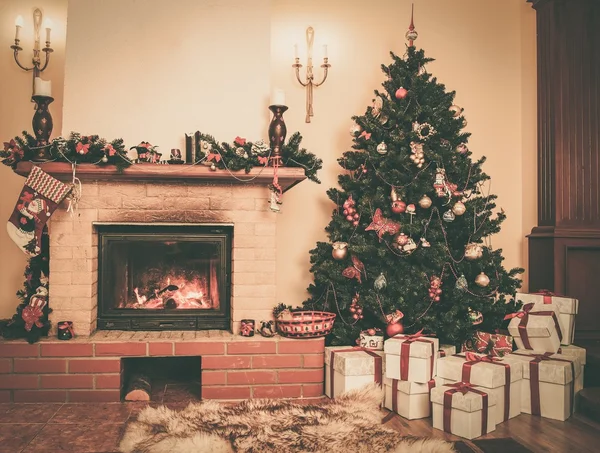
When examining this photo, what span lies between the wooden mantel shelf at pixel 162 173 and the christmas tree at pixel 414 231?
1.49ft

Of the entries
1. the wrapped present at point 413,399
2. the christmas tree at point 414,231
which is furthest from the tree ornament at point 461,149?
the wrapped present at point 413,399

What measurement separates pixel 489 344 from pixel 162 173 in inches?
81.9

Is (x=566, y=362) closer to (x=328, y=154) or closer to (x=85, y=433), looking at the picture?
(x=328, y=154)

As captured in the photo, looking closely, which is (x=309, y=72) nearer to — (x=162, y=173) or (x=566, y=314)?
(x=162, y=173)

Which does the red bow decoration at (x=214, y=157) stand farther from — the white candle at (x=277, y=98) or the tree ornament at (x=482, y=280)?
the tree ornament at (x=482, y=280)

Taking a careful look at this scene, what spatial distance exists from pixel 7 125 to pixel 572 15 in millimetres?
3907

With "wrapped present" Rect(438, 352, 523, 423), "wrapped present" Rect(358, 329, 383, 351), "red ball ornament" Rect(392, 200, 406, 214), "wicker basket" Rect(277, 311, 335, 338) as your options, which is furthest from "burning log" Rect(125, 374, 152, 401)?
"red ball ornament" Rect(392, 200, 406, 214)

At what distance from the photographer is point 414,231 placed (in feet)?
9.35

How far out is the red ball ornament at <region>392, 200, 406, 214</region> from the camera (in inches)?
113

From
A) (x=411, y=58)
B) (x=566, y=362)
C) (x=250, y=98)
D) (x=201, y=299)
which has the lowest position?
(x=566, y=362)

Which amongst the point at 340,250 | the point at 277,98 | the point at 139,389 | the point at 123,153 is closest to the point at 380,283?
the point at 340,250

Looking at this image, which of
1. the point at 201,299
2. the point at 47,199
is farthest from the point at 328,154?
the point at 47,199

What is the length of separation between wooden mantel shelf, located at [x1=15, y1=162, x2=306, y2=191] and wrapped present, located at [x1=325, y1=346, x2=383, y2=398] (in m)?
1.03

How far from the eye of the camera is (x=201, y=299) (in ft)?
10.2
